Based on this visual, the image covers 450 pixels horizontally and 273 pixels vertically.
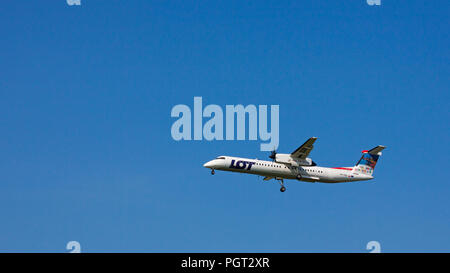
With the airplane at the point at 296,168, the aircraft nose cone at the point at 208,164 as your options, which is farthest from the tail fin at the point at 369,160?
the aircraft nose cone at the point at 208,164

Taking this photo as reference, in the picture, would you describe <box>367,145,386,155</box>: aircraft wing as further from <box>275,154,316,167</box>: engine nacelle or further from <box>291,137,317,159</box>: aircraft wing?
<box>291,137,317,159</box>: aircraft wing

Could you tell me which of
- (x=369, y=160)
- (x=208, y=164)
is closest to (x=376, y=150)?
→ (x=369, y=160)

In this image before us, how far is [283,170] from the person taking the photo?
75.8m

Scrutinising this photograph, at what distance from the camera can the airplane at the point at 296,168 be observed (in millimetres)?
73312

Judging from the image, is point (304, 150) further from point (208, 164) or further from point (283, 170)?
point (208, 164)

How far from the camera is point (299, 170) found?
3019 inches

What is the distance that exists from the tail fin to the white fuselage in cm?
80

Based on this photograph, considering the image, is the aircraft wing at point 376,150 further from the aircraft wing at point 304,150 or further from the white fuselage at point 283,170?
the aircraft wing at point 304,150
